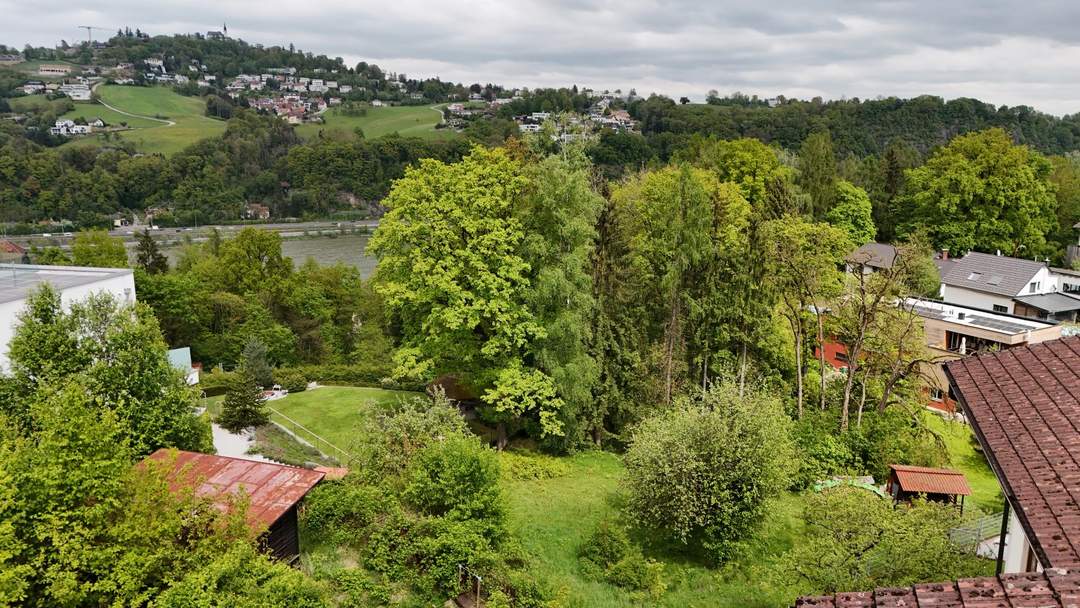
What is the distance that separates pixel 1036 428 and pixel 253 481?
1252cm

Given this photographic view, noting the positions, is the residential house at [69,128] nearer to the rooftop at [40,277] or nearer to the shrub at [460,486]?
the rooftop at [40,277]

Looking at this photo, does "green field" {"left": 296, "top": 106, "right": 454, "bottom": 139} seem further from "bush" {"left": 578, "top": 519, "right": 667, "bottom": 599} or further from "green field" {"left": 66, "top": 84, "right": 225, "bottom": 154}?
"bush" {"left": 578, "top": 519, "right": 667, "bottom": 599}

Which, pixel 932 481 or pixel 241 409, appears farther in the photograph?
pixel 241 409

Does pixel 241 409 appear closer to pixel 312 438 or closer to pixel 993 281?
pixel 312 438

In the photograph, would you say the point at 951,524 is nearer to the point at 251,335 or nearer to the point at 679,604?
the point at 679,604

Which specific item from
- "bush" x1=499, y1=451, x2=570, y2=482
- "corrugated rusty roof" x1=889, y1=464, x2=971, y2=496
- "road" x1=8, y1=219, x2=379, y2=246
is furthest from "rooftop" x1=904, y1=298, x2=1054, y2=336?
"road" x1=8, y1=219, x2=379, y2=246

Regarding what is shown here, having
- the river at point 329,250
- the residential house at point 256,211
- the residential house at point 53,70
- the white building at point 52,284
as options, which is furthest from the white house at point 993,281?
the residential house at point 53,70

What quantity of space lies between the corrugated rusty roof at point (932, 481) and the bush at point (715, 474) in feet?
14.8

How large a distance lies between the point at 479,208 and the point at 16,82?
188 meters

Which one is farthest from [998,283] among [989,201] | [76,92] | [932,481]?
[76,92]

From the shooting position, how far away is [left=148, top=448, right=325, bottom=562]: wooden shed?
12.0 metres

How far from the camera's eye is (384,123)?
16162 centimetres

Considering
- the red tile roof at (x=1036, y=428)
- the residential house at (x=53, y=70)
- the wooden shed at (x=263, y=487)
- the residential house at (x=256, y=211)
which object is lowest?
the wooden shed at (x=263, y=487)

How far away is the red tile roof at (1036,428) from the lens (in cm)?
657
